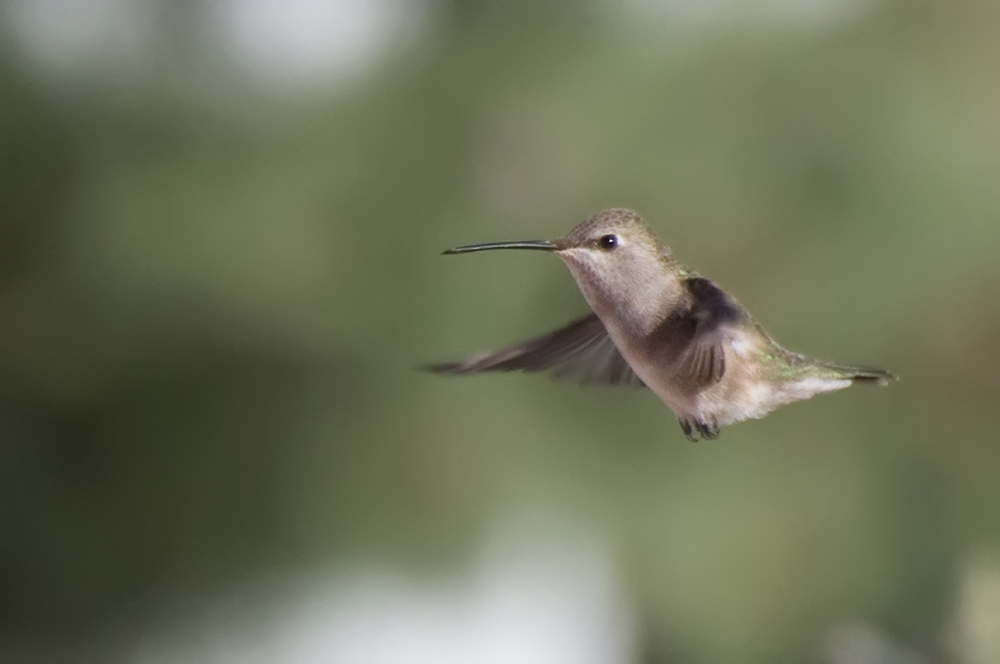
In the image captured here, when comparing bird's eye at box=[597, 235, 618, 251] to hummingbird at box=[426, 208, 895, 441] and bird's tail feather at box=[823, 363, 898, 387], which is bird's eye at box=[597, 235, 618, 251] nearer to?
hummingbird at box=[426, 208, 895, 441]

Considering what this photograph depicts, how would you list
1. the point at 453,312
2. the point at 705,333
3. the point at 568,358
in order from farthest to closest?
the point at 453,312, the point at 568,358, the point at 705,333

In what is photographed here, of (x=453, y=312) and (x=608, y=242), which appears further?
(x=453, y=312)

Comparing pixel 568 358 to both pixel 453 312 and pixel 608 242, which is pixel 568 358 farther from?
pixel 453 312

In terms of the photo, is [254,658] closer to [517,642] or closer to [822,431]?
[517,642]

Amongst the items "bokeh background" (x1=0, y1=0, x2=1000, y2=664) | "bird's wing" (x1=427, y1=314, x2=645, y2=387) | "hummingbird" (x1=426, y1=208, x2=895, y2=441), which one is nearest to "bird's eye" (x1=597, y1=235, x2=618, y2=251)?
"hummingbird" (x1=426, y1=208, x2=895, y2=441)

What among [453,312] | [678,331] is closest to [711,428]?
[678,331]

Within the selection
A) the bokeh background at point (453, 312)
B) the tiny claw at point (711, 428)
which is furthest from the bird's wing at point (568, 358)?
the bokeh background at point (453, 312)

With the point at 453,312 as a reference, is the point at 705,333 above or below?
above

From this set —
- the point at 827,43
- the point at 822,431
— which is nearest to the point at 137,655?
the point at 822,431
